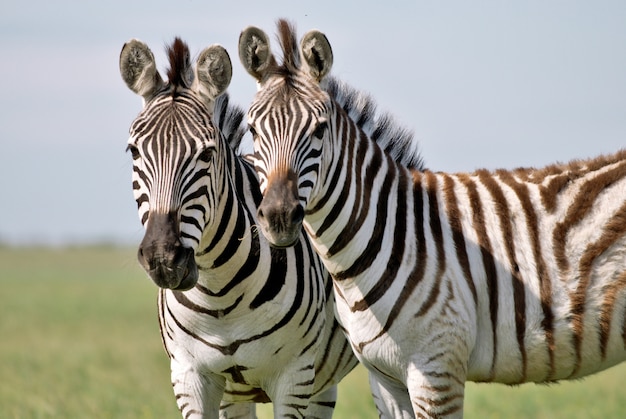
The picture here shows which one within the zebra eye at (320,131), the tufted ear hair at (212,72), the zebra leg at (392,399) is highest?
the tufted ear hair at (212,72)

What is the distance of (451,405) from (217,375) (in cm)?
200

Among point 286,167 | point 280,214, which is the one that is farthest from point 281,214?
point 286,167

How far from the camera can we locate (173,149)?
6.46 meters

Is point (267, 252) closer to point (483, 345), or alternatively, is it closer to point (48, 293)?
point (483, 345)

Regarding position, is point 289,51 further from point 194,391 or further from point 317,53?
point 194,391

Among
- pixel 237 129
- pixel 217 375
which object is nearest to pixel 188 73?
pixel 237 129

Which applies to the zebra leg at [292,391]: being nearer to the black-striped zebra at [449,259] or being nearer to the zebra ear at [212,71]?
the black-striped zebra at [449,259]

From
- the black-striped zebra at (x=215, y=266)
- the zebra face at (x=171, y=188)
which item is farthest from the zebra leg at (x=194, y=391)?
the zebra face at (x=171, y=188)

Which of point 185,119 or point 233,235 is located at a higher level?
point 185,119

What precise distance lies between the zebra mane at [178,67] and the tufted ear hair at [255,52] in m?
0.61

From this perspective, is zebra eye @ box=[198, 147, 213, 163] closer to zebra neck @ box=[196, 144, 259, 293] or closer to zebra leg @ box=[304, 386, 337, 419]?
zebra neck @ box=[196, 144, 259, 293]

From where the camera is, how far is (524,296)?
6.67m

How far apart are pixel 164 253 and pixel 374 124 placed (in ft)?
7.24

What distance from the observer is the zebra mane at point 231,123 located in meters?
8.05
